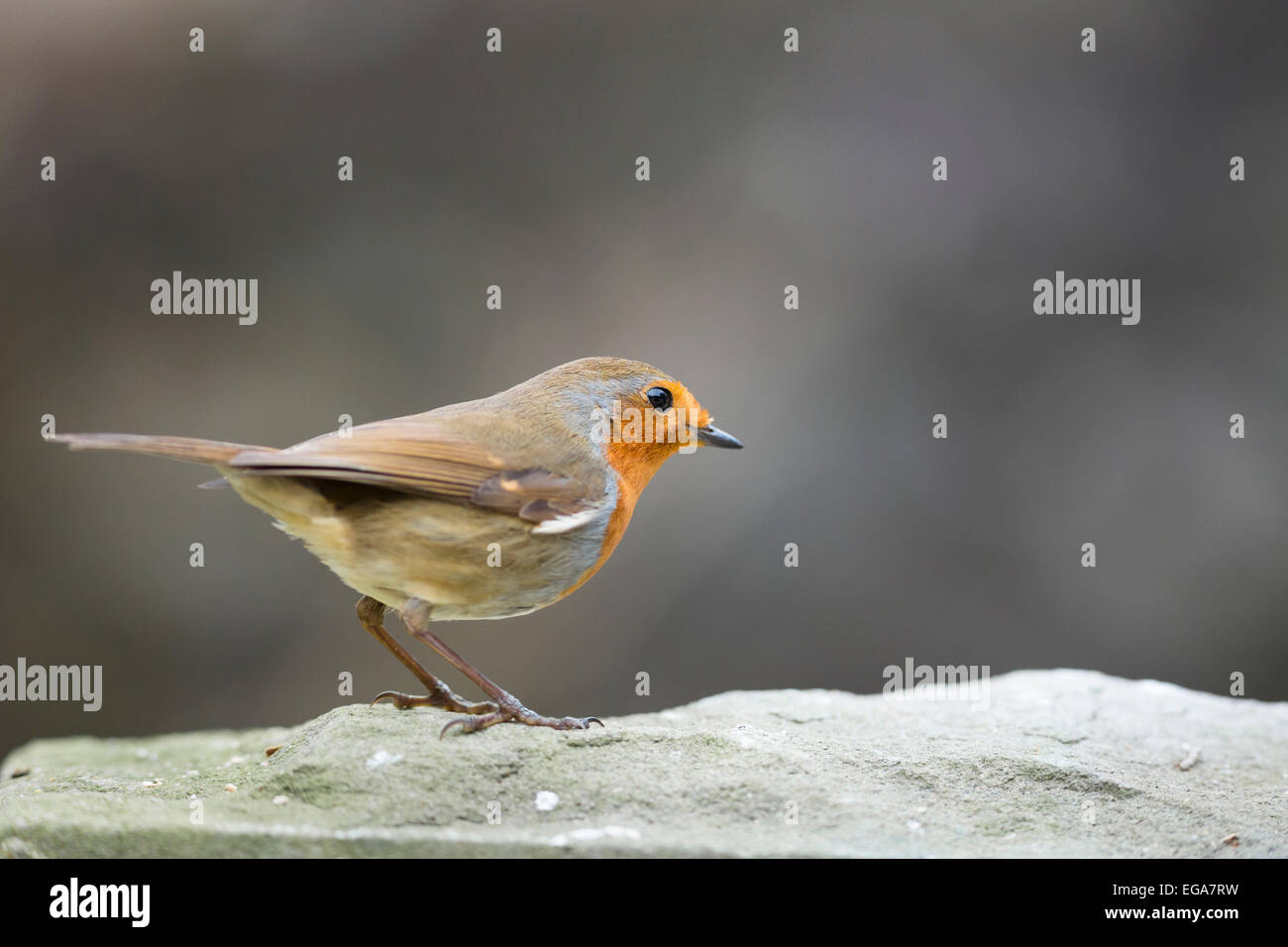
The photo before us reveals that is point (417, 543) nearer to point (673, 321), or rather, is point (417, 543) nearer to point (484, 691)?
point (484, 691)

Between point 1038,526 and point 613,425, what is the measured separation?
3959 millimetres

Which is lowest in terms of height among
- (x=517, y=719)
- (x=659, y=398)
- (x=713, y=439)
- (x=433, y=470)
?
(x=517, y=719)

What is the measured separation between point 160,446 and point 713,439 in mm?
1898

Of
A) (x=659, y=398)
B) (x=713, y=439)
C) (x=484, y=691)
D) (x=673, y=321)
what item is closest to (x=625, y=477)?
(x=659, y=398)

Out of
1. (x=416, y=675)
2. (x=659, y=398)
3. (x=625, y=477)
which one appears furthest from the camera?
(x=659, y=398)

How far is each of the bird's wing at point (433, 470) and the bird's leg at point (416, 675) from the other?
1.90 ft

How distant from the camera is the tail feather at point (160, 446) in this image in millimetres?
3035

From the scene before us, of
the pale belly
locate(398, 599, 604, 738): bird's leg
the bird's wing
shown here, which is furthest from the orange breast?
locate(398, 599, 604, 738): bird's leg

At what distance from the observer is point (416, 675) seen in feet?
12.6

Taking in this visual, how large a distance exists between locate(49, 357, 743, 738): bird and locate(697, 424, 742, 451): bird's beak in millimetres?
509

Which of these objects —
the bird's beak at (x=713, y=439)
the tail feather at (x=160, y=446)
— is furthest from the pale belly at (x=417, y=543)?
the bird's beak at (x=713, y=439)

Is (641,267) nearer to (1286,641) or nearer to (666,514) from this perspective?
(666,514)

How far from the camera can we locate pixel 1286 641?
6930mm

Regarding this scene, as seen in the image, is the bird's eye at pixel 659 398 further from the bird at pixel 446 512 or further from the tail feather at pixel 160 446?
the tail feather at pixel 160 446
